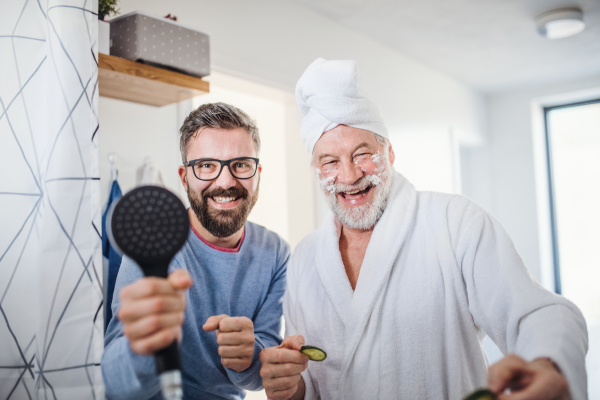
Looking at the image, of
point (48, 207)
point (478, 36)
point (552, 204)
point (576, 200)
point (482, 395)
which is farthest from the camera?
point (552, 204)

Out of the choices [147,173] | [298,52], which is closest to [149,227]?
[147,173]

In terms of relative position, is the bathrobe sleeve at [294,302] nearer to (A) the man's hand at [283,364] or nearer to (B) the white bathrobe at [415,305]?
(B) the white bathrobe at [415,305]

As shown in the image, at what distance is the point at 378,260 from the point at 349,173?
0.23 m

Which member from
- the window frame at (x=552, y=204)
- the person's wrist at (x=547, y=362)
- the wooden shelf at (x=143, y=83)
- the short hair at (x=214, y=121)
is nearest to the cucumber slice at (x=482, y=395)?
the person's wrist at (x=547, y=362)

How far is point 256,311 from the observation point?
1.16 meters

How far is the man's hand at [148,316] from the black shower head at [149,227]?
3 cm

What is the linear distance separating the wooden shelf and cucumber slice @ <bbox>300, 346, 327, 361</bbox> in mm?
917

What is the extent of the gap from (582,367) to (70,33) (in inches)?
38.8

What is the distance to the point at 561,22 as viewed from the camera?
8.33 ft

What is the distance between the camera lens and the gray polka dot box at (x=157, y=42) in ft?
4.14

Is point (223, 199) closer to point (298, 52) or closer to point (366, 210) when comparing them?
point (366, 210)

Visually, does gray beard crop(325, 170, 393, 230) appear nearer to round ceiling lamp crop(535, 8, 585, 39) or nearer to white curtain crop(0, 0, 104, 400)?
white curtain crop(0, 0, 104, 400)

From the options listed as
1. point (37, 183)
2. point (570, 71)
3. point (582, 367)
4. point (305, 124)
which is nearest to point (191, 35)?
point (305, 124)

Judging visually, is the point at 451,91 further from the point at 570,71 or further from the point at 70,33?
the point at 70,33
